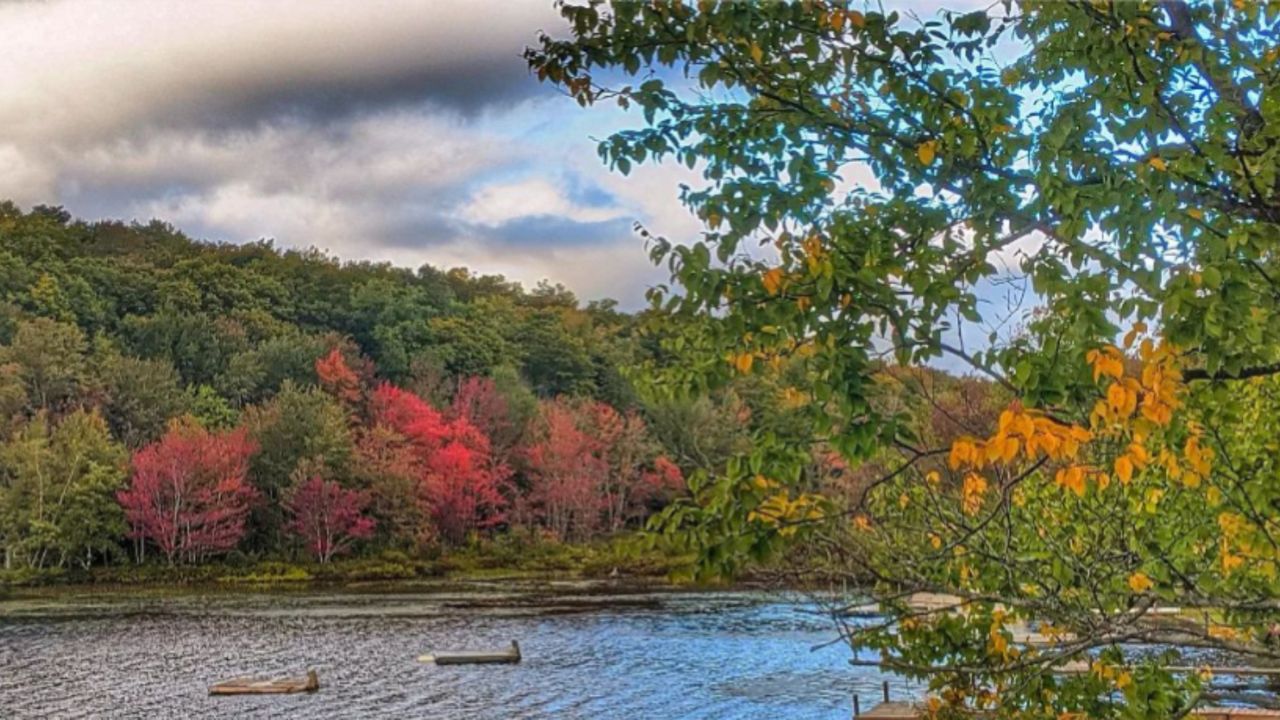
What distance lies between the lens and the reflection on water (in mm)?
17516

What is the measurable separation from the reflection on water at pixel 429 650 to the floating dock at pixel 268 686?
1.23 feet

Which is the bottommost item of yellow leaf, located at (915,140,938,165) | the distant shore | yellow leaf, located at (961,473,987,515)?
the distant shore

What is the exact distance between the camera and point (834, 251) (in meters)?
3.27

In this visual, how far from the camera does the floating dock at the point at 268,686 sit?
18734 millimetres

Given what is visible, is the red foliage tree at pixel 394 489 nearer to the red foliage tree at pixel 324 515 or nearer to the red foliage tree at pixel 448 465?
the red foliage tree at pixel 448 465

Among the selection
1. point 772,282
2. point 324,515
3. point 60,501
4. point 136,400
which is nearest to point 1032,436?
point 772,282

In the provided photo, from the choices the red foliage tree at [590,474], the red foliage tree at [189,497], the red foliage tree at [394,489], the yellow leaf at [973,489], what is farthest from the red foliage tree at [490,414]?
the yellow leaf at [973,489]

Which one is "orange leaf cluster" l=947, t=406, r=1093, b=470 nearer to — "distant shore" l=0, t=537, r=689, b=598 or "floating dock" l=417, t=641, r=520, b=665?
"floating dock" l=417, t=641, r=520, b=665

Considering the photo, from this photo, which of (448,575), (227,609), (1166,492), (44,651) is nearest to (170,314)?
(448,575)

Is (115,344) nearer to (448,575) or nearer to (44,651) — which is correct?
(448,575)

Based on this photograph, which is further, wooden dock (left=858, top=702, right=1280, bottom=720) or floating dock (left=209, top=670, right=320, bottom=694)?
floating dock (left=209, top=670, right=320, bottom=694)

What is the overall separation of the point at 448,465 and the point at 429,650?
982 inches

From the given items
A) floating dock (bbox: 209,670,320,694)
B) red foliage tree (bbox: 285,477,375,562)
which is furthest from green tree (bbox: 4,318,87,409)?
floating dock (bbox: 209,670,320,694)

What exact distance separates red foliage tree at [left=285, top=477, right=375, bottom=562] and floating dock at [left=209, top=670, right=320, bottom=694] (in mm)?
24525
